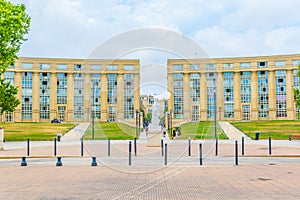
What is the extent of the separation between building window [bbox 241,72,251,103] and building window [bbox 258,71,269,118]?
256 centimetres

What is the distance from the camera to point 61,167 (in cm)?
1556

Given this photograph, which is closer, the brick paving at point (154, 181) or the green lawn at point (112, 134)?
the brick paving at point (154, 181)

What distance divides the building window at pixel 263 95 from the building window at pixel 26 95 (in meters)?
54.9

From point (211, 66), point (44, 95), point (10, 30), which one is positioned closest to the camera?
point (10, 30)

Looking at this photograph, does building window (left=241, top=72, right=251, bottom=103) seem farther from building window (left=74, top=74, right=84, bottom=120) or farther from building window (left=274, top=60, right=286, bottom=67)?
building window (left=74, top=74, right=84, bottom=120)

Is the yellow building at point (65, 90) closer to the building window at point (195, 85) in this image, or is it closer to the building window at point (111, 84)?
the building window at point (111, 84)

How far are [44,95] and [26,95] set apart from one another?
413 cm

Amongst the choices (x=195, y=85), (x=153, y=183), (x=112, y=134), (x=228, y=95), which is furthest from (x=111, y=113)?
(x=153, y=183)

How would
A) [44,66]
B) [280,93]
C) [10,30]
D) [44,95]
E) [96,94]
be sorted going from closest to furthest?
[10,30] → [280,93] → [44,95] → [96,94] → [44,66]

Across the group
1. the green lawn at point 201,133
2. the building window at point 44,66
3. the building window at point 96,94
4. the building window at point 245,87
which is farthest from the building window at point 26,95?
the building window at point 245,87

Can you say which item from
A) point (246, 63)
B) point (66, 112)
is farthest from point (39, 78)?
point (246, 63)

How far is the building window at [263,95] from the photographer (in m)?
88.4

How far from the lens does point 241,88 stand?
9050cm

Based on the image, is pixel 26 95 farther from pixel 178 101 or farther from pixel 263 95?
pixel 263 95
